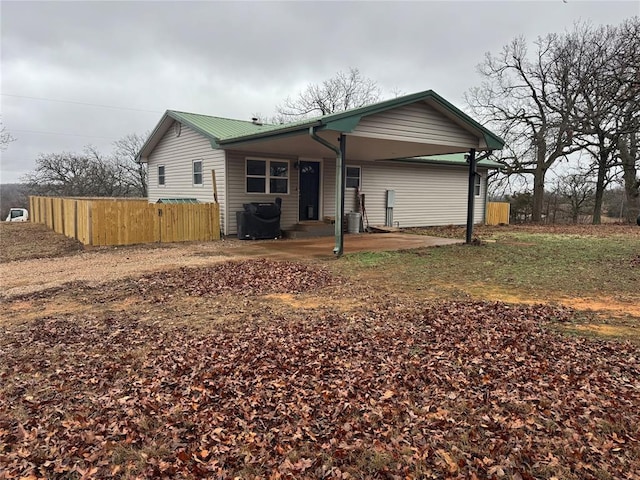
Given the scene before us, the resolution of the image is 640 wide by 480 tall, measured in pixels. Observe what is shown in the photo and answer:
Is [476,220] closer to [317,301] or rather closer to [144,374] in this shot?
[317,301]

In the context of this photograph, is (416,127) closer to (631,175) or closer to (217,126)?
(217,126)

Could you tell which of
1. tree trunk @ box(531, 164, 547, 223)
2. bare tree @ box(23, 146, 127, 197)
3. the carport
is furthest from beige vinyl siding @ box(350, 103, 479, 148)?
bare tree @ box(23, 146, 127, 197)

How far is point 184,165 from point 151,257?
6398 millimetres

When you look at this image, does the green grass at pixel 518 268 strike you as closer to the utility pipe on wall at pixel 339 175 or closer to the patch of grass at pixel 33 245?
the utility pipe on wall at pixel 339 175

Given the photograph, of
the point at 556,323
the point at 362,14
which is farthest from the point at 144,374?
the point at 362,14

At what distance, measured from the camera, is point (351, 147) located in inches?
484

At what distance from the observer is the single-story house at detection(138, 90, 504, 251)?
31.2 ft

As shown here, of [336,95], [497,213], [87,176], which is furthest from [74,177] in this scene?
[497,213]

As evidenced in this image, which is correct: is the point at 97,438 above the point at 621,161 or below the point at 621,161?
below

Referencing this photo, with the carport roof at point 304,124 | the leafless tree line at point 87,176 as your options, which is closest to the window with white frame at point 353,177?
the carport roof at point 304,124

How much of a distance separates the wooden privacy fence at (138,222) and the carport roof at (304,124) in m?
2.13

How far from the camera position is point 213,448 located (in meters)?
2.51

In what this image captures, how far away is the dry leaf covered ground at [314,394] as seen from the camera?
2367 millimetres

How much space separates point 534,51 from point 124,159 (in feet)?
113
